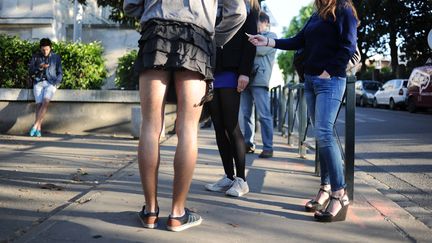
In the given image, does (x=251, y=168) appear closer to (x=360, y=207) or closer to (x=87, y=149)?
(x=360, y=207)

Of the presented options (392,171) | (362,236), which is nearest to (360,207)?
(362,236)

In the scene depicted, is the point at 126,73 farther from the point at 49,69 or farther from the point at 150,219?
the point at 150,219

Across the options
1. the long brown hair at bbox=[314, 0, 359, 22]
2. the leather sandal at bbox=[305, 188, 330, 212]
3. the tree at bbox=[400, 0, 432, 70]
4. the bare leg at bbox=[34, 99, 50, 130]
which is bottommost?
the leather sandal at bbox=[305, 188, 330, 212]

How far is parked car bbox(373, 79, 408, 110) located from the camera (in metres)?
26.8

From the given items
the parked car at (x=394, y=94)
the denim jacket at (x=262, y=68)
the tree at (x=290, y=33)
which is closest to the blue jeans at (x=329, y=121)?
the denim jacket at (x=262, y=68)

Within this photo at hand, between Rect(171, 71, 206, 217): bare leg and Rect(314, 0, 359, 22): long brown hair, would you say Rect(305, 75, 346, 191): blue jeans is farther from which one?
Rect(171, 71, 206, 217): bare leg

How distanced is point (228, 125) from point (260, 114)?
2704mm

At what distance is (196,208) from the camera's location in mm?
4117

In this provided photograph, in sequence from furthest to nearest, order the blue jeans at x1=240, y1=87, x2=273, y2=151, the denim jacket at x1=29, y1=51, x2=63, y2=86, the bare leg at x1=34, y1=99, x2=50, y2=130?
the denim jacket at x1=29, y1=51, x2=63, y2=86 < the bare leg at x1=34, y1=99, x2=50, y2=130 < the blue jeans at x1=240, y1=87, x2=273, y2=151

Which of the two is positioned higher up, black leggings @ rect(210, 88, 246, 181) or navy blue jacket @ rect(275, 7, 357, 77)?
navy blue jacket @ rect(275, 7, 357, 77)

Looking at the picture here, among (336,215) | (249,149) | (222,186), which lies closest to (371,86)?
(249,149)

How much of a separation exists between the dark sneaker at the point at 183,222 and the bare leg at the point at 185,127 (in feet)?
0.11

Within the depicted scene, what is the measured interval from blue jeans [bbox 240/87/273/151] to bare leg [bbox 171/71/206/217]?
373 centimetres

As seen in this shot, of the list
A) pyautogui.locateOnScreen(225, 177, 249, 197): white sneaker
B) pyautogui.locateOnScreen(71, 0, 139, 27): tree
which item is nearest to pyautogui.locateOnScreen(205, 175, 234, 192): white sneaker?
pyautogui.locateOnScreen(225, 177, 249, 197): white sneaker
